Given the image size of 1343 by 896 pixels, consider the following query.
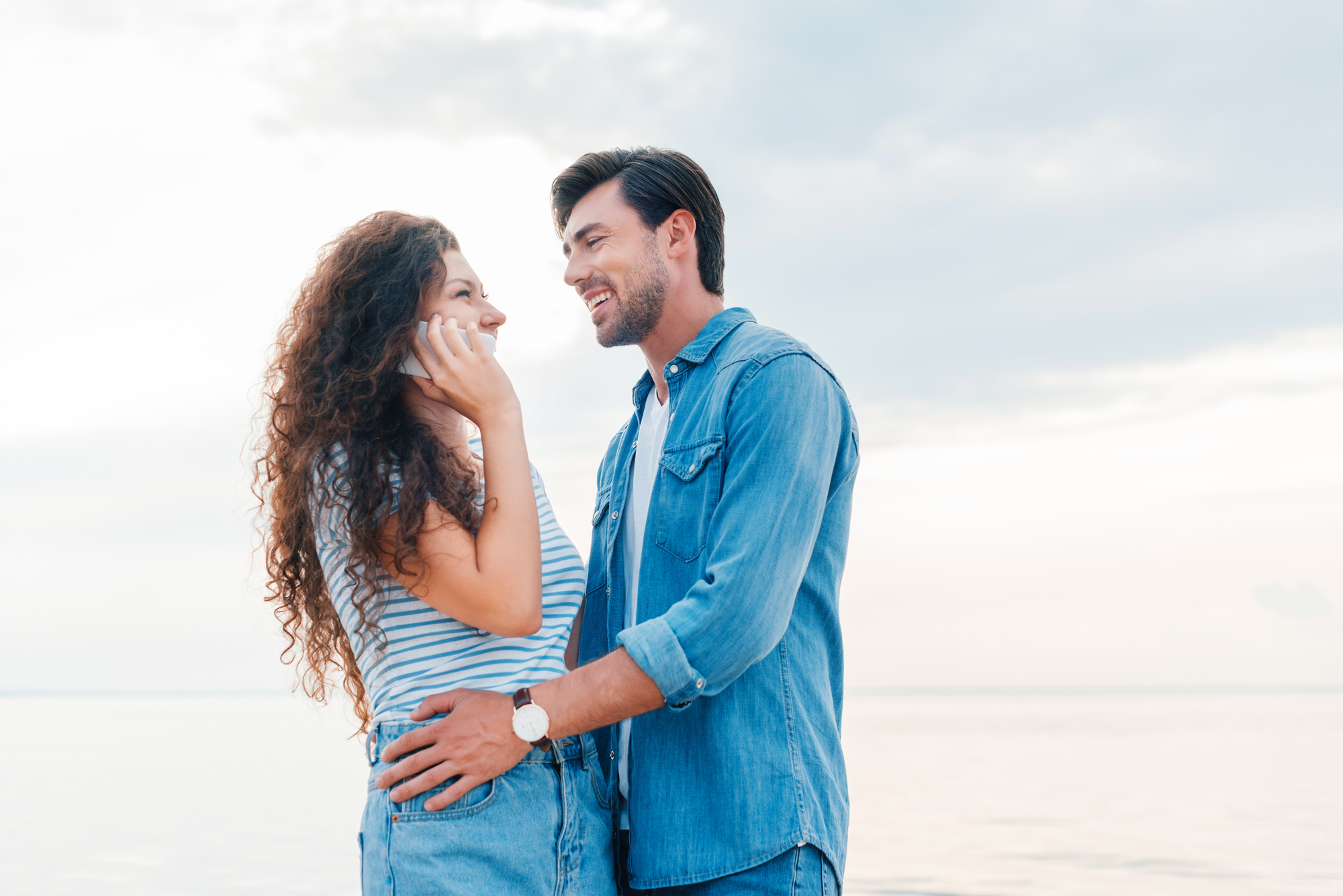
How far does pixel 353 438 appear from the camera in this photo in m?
2.10

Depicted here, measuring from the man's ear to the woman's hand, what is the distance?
0.97 m

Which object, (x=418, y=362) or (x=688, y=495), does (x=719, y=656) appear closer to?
(x=688, y=495)

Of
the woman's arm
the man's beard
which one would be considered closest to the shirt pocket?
the woman's arm

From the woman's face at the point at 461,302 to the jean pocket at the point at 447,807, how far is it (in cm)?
100

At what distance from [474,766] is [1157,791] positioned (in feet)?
54.0

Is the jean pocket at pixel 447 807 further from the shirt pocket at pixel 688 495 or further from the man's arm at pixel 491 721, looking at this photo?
the shirt pocket at pixel 688 495

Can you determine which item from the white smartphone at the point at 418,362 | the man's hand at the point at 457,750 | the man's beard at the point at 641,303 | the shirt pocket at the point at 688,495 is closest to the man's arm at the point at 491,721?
the man's hand at the point at 457,750

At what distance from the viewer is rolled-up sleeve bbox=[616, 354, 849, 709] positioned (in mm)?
1958

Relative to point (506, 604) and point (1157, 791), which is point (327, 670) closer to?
point (506, 604)

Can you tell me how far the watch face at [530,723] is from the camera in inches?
77.0

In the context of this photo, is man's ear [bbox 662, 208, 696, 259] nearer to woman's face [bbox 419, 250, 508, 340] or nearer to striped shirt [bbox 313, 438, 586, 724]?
woman's face [bbox 419, 250, 508, 340]

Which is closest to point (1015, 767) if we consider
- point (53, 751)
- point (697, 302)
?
point (697, 302)

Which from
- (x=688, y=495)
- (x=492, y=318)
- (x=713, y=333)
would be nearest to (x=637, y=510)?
(x=688, y=495)

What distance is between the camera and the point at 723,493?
2.15 meters
